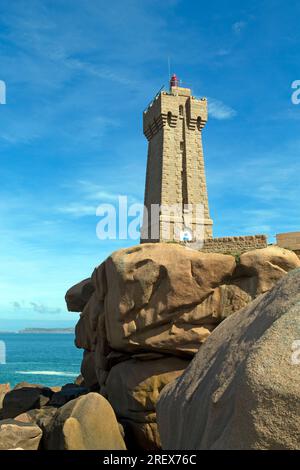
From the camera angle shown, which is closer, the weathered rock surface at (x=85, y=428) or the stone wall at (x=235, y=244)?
the weathered rock surface at (x=85, y=428)

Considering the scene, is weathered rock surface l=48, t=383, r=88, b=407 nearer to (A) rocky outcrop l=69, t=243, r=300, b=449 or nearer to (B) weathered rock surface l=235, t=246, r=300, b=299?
(A) rocky outcrop l=69, t=243, r=300, b=449

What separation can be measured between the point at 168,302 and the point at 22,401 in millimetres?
9969

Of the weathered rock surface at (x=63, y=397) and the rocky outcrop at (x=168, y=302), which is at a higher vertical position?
the rocky outcrop at (x=168, y=302)

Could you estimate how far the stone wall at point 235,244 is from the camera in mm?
17859

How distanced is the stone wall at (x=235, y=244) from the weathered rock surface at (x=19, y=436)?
9831 millimetres

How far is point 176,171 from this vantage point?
1206 inches

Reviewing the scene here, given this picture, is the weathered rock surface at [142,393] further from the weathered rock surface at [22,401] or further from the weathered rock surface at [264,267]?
the weathered rock surface at [22,401]

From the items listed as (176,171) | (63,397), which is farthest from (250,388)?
(176,171)

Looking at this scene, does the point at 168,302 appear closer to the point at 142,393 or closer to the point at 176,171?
the point at 142,393

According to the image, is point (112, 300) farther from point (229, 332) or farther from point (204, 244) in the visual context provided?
point (229, 332)

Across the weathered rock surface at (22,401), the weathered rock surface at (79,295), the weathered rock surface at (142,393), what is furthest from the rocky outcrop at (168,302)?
the weathered rock surface at (79,295)

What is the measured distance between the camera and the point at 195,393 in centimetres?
532

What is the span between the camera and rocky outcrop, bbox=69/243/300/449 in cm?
1560

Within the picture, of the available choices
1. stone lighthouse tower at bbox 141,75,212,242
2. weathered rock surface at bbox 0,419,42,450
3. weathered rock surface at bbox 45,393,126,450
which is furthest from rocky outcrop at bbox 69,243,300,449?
stone lighthouse tower at bbox 141,75,212,242
